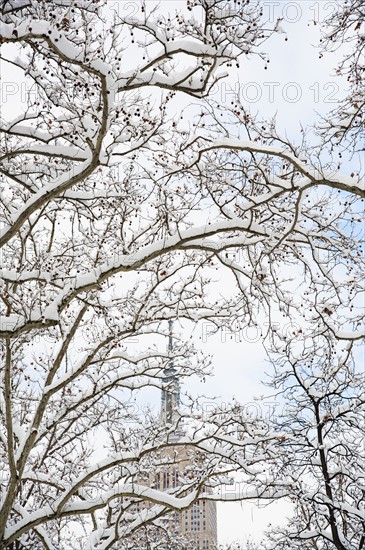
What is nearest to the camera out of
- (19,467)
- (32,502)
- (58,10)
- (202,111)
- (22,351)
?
(58,10)

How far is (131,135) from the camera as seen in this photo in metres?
6.46

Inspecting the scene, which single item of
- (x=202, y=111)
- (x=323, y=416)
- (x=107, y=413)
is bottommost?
(x=323, y=416)

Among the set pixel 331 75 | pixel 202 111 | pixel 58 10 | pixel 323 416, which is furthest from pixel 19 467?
pixel 331 75

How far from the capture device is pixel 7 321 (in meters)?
5.80

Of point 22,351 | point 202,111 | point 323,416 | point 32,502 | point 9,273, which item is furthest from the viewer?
point 32,502

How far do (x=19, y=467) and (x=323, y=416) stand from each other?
14.1ft

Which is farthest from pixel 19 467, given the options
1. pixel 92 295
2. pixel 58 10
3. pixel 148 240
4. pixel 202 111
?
pixel 58 10

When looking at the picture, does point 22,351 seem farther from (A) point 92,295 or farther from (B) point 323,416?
(B) point 323,416

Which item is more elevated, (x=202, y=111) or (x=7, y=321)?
(x=202, y=111)

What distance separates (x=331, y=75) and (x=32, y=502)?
10342mm

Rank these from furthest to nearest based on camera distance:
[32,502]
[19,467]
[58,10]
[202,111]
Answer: [32,502], [19,467], [202,111], [58,10]

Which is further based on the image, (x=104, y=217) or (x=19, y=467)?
(x=104, y=217)

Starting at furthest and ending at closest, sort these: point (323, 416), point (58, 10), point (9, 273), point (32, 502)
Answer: point (32, 502), point (323, 416), point (9, 273), point (58, 10)

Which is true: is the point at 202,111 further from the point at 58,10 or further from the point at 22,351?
the point at 22,351
